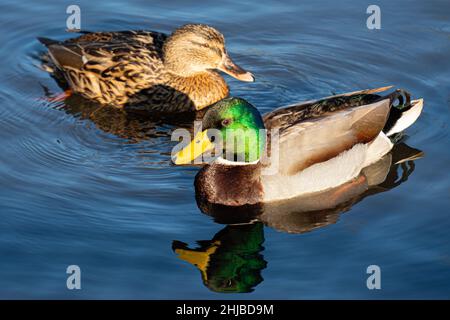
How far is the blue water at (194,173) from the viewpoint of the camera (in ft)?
Result: 27.6

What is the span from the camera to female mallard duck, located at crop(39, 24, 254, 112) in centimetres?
1180

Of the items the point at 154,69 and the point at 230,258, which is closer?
the point at 230,258

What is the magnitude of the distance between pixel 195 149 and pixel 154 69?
2.47m

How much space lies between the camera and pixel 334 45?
13.0 meters

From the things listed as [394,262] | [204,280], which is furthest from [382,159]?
[204,280]

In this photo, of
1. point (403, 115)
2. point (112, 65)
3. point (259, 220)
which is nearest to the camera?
point (259, 220)

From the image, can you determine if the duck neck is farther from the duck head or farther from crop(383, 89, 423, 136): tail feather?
crop(383, 89, 423, 136): tail feather

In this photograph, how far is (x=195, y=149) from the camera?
9.68 m

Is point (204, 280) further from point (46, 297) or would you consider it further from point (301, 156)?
point (301, 156)

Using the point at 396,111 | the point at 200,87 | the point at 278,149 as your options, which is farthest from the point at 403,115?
the point at 200,87

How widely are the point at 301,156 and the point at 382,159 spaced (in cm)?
128

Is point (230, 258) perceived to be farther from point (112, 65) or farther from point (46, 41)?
point (46, 41)

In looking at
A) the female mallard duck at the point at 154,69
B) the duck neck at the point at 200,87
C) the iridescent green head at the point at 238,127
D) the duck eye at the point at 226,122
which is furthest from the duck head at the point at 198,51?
the duck eye at the point at 226,122

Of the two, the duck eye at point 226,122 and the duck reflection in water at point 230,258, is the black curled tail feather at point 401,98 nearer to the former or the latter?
the duck eye at point 226,122
